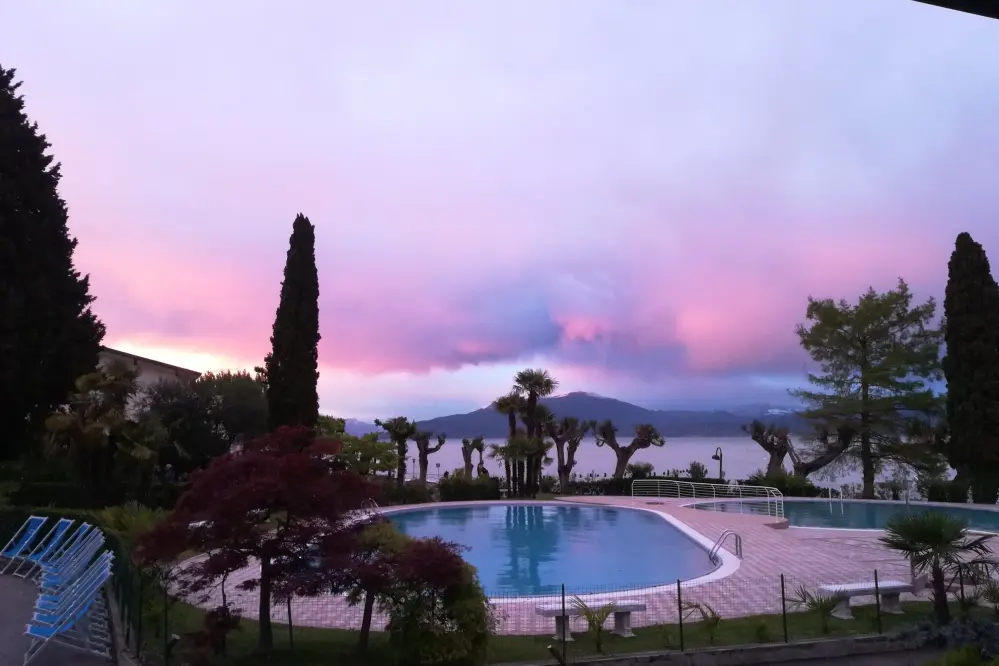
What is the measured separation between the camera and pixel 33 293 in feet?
73.5

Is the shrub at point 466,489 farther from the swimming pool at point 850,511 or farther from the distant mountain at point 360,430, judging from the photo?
the swimming pool at point 850,511

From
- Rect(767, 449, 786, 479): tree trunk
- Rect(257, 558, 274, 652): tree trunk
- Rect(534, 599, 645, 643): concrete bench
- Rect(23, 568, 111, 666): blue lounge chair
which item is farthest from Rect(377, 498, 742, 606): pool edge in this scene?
Rect(767, 449, 786, 479): tree trunk

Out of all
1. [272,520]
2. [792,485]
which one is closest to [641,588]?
[272,520]

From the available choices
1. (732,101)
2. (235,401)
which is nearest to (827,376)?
(732,101)

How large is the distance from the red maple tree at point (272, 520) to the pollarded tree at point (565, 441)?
29.4m

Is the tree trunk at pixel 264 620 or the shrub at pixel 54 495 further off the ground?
the shrub at pixel 54 495

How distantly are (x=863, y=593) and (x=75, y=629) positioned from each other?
421 inches

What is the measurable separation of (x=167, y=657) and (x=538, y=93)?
12772 millimetres

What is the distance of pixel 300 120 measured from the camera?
52.2 feet

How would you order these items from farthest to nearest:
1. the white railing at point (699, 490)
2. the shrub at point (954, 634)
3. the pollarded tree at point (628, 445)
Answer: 1. the pollarded tree at point (628, 445)
2. the white railing at point (699, 490)
3. the shrub at point (954, 634)

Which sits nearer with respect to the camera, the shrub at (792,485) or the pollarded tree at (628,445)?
the shrub at (792,485)

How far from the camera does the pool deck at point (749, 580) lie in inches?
408

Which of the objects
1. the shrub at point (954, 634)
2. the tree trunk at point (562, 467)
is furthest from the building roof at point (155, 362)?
the shrub at point (954, 634)

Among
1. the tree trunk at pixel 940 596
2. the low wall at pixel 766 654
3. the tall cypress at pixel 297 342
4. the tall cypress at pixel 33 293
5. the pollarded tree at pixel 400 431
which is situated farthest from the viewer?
the pollarded tree at pixel 400 431
